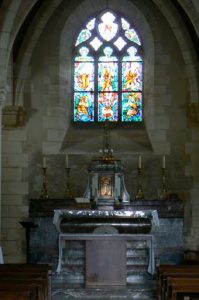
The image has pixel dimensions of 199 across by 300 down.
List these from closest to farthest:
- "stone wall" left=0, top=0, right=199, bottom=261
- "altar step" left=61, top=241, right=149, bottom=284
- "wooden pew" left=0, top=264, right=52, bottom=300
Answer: "wooden pew" left=0, top=264, right=52, bottom=300
"altar step" left=61, top=241, right=149, bottom=284
"stone wall" left=0, top=0, right=199, bottom=261

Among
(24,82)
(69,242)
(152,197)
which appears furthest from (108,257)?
(24,82)

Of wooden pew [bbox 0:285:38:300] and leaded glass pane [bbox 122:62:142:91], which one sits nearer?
wooden pew [bbox 0:285:38:300]

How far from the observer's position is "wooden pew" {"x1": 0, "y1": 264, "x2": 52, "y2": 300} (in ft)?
27.7

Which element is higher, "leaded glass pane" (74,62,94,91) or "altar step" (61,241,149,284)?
"leaded glass pane" (74,62,94,91)

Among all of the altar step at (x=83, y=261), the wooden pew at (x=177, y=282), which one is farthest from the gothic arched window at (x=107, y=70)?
the wooden pew at (x=177, y=282)

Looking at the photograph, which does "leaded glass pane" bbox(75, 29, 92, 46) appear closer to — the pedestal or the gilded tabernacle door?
the gilded tabernacle door

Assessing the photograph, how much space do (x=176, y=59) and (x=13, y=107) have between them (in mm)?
3837

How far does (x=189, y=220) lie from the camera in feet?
54.3

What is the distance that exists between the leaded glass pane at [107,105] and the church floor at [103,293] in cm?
588

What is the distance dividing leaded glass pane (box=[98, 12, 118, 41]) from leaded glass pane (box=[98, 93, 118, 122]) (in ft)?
4.39

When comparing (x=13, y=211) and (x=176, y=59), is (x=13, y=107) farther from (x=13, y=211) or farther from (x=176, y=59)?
(x=176, y=59)

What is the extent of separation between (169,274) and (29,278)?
188 cm

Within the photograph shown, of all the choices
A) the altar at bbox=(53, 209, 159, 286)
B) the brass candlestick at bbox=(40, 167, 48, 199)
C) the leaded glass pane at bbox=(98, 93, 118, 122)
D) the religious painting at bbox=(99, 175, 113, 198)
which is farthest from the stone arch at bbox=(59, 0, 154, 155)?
the altar at bbox=(53, 209, 159, 286)

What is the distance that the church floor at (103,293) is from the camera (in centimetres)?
1174
